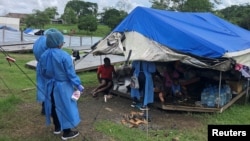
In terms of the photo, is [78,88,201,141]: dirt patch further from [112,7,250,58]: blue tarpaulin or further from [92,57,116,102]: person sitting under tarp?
[112,7,250,58]: blue tarpaulin

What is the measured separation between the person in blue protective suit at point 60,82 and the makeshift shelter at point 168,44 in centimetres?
224

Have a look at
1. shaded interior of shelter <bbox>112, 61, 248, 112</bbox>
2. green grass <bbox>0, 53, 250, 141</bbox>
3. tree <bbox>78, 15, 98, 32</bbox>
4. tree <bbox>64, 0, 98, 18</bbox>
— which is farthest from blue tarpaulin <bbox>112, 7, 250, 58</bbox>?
tree <bbox>64, 0, 98, 18</bbox>

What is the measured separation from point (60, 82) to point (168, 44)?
301cm

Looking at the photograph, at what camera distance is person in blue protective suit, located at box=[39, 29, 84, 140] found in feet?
18.0

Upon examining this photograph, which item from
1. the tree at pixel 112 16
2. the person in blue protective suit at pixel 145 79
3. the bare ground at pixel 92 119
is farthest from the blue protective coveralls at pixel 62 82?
the tree at pixel 112 16

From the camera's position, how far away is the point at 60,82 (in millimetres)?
5562

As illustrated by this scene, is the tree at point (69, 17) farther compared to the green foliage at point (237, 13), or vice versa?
the tree at point (69, 17)

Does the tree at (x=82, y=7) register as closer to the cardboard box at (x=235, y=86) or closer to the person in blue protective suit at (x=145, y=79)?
the cardboard box at (x=235, y=86)

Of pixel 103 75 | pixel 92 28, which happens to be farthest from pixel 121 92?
pixel 92 28

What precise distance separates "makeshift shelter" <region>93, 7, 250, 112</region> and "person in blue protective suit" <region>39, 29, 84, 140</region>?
2.24 metres

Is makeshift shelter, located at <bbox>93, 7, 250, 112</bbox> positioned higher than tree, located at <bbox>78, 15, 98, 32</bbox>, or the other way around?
tree, located at <bbox>78, 15, 98, 32</bbox>

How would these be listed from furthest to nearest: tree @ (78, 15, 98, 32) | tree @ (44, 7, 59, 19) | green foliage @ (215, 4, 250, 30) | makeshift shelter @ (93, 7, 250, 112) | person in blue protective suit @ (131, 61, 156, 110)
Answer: tree @ (44, 7, 59, 19)
tree @ (78, 15, 98, 32)
green foliage @ (215, 4, 250, 30)
person in blue protective suit @ (131, 61, 156, 110)
makeshift shelter @ (93, 7, 250, 112)

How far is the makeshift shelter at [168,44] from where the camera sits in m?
7.32

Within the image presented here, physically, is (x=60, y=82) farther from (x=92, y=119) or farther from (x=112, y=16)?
(x=112, y=16)
